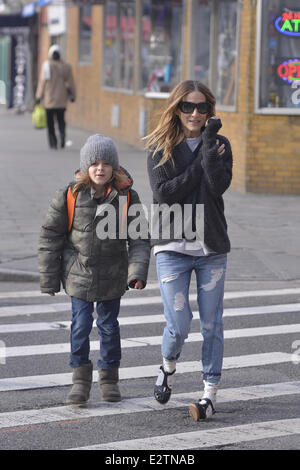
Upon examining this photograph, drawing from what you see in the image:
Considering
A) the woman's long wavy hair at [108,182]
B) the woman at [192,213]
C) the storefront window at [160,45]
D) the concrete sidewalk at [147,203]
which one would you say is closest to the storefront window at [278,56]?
the concrete sidewalk at [147,203]

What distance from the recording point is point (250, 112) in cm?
1655

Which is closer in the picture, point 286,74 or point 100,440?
point 100,440

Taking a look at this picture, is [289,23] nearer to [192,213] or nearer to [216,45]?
[216,45]

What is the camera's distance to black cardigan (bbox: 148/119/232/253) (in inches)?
239

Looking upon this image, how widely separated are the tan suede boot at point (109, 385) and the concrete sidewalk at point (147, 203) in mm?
4126

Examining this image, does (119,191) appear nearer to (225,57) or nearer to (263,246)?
(263,246)

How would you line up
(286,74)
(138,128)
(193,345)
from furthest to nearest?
(138,128)
(286,74)
(193,345)

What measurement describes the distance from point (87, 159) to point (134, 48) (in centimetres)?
1814

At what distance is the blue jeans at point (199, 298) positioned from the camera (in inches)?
245

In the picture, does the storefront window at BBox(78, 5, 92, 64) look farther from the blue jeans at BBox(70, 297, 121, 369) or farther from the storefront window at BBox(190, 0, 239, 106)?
the blue jeans at BBox(70, 297, 121, 369)

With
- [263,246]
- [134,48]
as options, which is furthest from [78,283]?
[134,48]

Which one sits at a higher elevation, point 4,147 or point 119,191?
point 119,191

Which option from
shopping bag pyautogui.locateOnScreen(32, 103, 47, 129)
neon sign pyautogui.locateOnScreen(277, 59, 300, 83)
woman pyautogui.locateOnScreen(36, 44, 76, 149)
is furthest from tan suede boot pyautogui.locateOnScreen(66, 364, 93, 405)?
shopping bag pyautogui.locateOnScreen(32, 103, 47, 129)

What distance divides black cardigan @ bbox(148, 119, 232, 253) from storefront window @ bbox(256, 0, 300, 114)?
10248 millimetres
